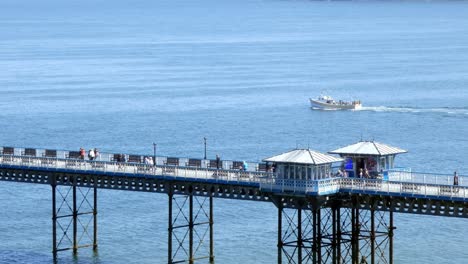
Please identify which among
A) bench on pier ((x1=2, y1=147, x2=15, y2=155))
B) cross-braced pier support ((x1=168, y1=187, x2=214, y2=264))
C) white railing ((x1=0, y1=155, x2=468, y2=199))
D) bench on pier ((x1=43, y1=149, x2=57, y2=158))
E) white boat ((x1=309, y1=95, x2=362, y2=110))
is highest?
white boat ((x1=309, y1=95, x2=362, y2=110))

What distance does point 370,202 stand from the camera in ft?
276

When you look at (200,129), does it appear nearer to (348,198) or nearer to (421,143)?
(421,143)

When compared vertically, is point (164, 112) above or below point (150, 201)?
above

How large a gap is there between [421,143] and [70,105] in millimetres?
54489

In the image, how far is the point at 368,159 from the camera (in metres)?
86.6

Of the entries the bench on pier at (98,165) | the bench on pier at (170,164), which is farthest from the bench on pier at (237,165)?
the bench on pier at (98,165)

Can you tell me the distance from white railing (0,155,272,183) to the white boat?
98600 millimetres

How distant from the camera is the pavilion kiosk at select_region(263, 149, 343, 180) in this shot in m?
83.6

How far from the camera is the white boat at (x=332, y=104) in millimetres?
194375

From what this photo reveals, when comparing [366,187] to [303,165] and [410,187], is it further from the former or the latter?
[303,165]

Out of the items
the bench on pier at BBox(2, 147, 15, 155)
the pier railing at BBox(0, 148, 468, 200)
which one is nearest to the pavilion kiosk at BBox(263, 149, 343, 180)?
the pier railing at BBox(0, 148, 468, 200)

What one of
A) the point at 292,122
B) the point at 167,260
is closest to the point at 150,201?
the point at 167,260

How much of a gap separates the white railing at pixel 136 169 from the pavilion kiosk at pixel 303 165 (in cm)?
166

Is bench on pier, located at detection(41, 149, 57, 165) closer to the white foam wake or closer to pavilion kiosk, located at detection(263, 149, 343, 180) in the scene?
pavilion kiosk, located at detection(263, 149, 343, 180)
